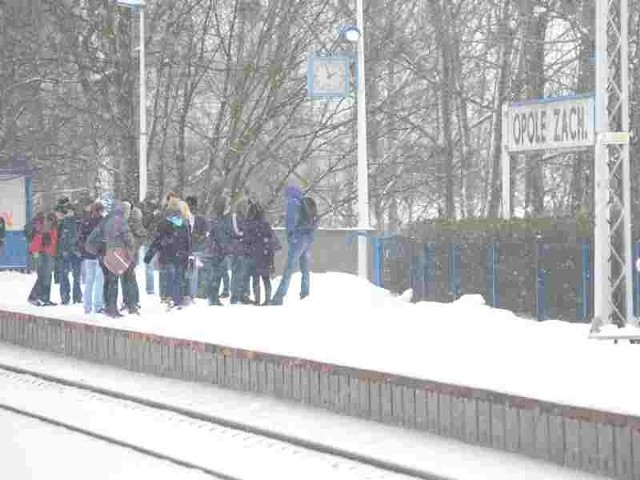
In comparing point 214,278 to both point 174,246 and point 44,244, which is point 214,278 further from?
point 44,244

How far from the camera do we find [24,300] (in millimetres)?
23406

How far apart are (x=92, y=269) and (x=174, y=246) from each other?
1.48m

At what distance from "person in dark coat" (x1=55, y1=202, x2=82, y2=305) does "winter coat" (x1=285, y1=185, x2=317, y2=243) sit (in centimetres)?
377

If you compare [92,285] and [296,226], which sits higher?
[296,226]

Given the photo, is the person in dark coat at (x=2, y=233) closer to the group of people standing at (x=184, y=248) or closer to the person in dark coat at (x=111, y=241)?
the group of people standing at (x=184, y=248)

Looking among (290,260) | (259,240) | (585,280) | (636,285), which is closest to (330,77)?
(585,280)

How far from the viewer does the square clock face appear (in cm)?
2448

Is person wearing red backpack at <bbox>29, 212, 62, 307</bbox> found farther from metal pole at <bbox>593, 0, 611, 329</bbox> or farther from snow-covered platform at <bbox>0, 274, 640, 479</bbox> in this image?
metal pole at <bbox>593, 0, 611, 329</bbox>

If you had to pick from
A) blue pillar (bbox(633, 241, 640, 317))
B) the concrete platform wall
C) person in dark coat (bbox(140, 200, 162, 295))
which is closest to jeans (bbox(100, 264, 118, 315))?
the concrete platform wall

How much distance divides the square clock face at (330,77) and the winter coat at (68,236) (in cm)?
512

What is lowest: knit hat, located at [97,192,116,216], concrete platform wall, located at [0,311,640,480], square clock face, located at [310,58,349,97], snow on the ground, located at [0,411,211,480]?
snow on the ground, located at [0,411,211,480]

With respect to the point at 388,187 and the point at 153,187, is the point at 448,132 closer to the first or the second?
the point at 388,187

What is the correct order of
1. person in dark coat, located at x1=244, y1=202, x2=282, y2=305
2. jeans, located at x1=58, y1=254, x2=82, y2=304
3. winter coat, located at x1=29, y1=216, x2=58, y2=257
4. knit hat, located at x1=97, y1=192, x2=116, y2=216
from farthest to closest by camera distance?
jeans, located at x1=58, y1=254, x2=82, y2=304 → winter coat, located at x1=29, y1=216, x2=58, y2=257 → knit hat, located at x1=97, y1=192, x2=116, y2=216 → person in dark coat, located at x1=244, y1=202, x2=282, y2=305

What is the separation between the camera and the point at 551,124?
862 inches
